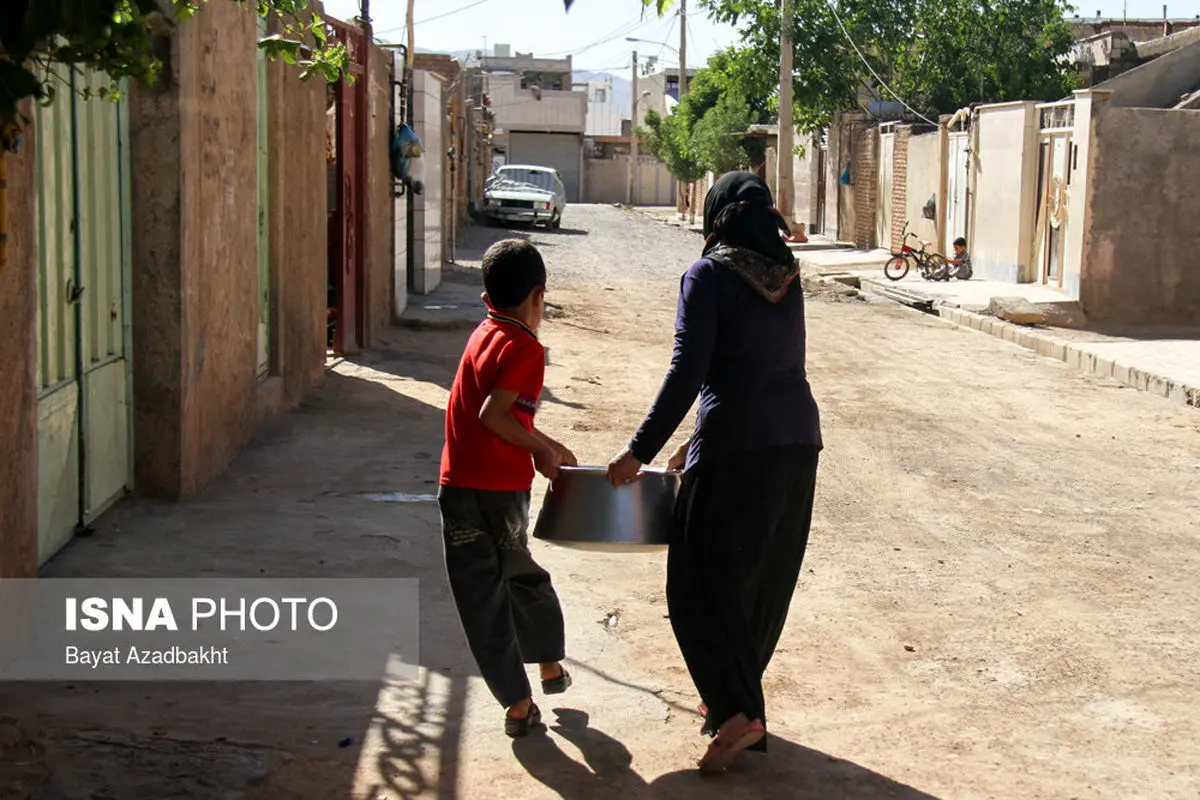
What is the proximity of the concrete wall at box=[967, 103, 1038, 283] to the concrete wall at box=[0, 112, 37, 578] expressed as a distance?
19486 millimetres

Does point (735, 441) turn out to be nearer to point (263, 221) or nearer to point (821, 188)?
point (263, 221)

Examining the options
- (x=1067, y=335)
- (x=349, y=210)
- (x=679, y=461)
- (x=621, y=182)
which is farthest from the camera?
(x=621, y=182)

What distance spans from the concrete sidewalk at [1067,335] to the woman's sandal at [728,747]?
944 cm

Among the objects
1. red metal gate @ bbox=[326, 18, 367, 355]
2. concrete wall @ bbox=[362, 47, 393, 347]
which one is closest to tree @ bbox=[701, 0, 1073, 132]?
concrete wall @ bbox=[362, 47, 393, 347]

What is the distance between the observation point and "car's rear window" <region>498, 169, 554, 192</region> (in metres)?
40.2

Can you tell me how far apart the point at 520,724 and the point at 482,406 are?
975 mm

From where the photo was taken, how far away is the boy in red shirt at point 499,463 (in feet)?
13.9

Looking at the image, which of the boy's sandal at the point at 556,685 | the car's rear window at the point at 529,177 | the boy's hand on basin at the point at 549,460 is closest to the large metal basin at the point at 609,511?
the boy's hand on basin at the point at 549,460

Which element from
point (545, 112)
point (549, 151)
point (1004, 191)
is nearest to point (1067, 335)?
point (1004, 191)

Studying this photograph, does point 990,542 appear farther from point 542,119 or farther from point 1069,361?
point 542,119

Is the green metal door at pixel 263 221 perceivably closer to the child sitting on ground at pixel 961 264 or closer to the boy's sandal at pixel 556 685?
the boy's sandal at pixel 556 685

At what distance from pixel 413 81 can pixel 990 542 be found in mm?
11295

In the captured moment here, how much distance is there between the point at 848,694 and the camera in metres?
5.05

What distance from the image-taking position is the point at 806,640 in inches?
224
